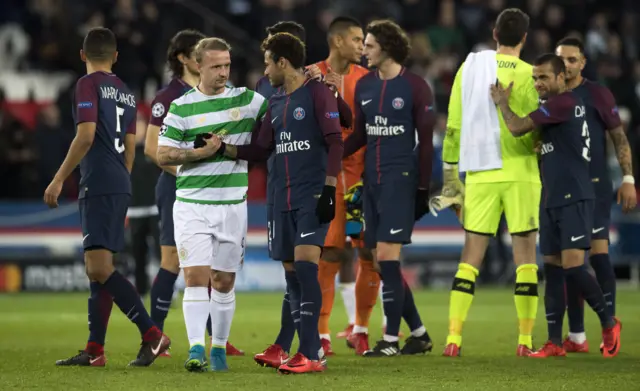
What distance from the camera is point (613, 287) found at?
1071cm

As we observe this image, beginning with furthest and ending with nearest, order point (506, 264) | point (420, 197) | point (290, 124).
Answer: point (506, 264)
point (420, 197)
point (290, 124)

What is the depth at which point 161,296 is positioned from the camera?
1020 centimetres

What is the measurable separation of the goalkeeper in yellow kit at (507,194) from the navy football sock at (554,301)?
0.27 meters

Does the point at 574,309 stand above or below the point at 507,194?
below

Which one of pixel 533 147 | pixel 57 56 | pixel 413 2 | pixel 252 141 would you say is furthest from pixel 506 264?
pixel 252 141

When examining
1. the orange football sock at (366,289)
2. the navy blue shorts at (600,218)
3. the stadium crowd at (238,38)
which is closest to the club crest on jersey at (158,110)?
the orange football sock at (366,289)

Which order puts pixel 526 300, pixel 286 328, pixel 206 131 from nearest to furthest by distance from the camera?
pixel 206 131 < pixel 286 328 < pixel 526 300

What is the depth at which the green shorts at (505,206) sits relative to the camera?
9773mm

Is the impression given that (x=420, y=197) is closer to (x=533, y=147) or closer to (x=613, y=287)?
(x=533, y=147)

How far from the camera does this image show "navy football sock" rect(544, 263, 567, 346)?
1004 cm

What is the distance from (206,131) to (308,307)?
54.6 inches

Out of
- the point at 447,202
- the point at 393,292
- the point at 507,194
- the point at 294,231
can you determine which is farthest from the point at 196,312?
the point at 507,194

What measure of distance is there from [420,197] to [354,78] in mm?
1408

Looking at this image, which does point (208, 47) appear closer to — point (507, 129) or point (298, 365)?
point (298, 365)
